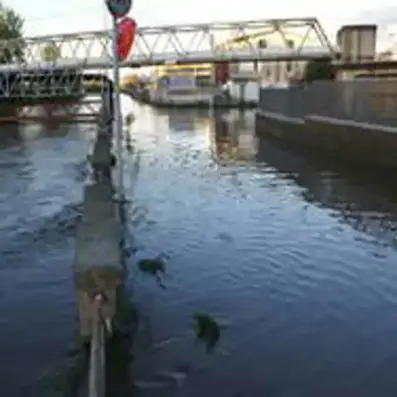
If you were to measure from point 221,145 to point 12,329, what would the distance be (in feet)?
73.0

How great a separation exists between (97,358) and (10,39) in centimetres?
5834

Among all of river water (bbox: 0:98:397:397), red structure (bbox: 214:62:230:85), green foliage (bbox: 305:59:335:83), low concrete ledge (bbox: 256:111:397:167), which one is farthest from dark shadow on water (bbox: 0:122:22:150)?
red structure (bbox: 214:62:230:85)

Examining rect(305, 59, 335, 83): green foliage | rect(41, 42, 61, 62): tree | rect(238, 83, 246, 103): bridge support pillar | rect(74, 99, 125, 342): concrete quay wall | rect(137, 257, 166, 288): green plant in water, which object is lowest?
rect(238, 83, 246, 103): bridge support pillar

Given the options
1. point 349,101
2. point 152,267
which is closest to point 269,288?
point 152,267

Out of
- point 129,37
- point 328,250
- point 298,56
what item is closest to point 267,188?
point 129,37

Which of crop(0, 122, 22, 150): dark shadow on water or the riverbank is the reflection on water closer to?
crop(0, 122, 22, 150): dark shadow on water

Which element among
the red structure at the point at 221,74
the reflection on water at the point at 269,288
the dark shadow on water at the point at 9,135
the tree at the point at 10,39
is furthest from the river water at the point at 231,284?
the red structure at the point at 221,74

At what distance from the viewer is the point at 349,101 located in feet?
71.6

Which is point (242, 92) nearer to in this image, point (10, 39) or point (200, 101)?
point (200, 101)

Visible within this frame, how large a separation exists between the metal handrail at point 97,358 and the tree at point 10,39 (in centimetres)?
5508

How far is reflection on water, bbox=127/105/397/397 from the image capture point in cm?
592

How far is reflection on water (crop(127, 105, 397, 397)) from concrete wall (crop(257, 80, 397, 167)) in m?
2.45

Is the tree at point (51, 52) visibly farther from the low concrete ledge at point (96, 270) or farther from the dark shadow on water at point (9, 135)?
the low concrete ledge at point (96, 270)

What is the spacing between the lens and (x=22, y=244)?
10320 mm
